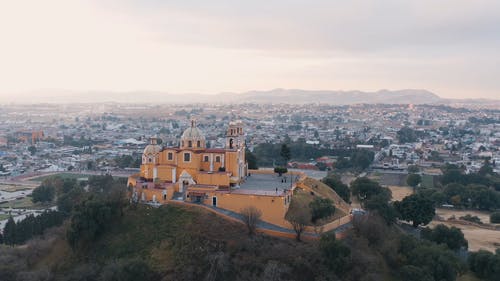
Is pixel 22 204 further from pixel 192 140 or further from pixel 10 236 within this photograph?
pixel 192 140

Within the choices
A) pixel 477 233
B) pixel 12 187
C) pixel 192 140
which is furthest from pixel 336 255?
pixel 12 187

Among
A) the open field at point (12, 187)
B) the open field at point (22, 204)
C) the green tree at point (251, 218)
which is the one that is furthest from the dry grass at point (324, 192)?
the open field at point (12, 187)

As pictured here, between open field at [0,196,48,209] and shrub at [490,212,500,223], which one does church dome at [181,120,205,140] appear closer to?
open field at [0,196,48,209]

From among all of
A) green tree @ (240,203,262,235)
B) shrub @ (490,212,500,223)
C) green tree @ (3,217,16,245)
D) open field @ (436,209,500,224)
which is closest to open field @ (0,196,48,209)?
green tree @ (3,217,16,245)

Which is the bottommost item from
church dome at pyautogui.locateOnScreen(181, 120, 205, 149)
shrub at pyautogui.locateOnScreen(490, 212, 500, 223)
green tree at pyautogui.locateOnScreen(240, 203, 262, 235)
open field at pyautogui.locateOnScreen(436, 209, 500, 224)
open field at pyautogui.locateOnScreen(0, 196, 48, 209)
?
open field at pyautogui.locateOnScreen(0, 196, 48, 209)

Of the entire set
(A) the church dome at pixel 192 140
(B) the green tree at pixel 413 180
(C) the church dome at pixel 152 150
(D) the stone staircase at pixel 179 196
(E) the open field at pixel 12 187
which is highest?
(A) the church dome at pixel 192 140

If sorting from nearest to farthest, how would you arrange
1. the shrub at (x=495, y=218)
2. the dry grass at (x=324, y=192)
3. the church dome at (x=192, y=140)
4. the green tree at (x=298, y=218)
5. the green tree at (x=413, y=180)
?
the green tree at (x=298, y=218), the dry grass at (x=324, y=192), the church dome at (x=192, y=140), the shrub at (x=495, y=218), the green tree at (x=413, y=180)

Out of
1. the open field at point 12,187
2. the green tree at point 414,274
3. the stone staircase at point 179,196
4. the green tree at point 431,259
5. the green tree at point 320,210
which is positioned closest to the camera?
the green tree at point 414,274

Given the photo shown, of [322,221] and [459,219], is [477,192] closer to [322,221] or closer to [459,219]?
[459,219]

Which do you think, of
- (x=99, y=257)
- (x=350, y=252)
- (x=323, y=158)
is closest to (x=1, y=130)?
(x=323, y=158)

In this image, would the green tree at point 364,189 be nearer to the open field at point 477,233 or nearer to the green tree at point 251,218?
the open field at point 477,233
